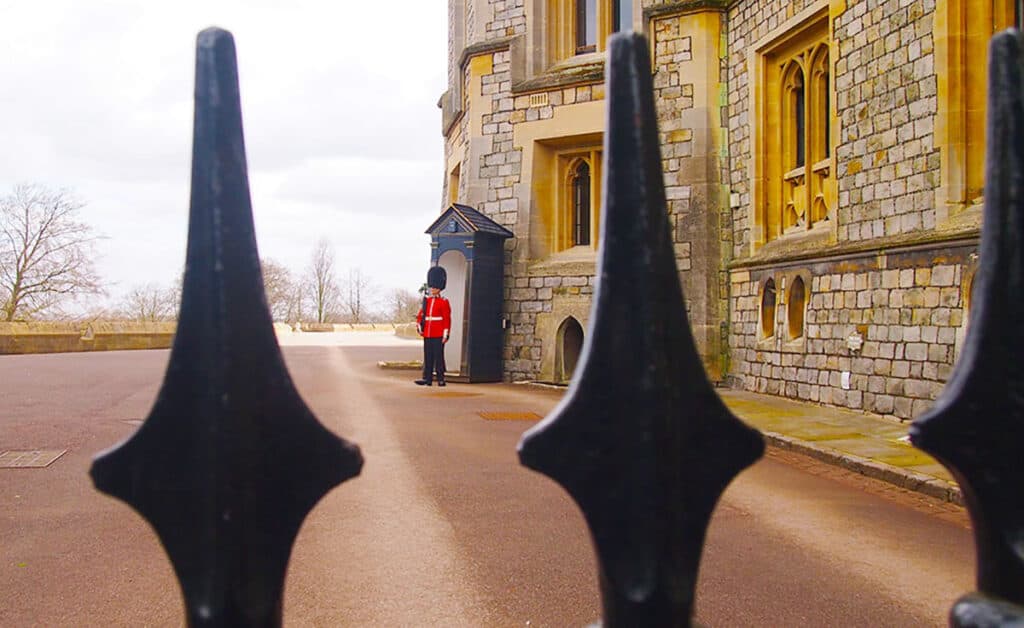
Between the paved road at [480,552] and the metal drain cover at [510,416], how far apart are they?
2.06 meters

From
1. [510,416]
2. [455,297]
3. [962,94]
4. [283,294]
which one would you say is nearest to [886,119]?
[962,94]

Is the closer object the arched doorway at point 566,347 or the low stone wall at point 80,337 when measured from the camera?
the arched doorway at point 566,347

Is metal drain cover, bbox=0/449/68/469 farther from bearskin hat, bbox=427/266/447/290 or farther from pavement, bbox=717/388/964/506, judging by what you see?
bearskin hat, bbox=427/266/447/290

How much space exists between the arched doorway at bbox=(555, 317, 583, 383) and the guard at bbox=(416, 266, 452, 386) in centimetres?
209

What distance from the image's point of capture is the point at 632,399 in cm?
96

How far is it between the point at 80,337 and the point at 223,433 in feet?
95.0

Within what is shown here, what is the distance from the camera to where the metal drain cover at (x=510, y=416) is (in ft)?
31.6

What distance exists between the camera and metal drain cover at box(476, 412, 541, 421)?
9633 millimetres

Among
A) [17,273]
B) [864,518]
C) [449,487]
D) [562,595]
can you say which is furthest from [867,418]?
[17,273]

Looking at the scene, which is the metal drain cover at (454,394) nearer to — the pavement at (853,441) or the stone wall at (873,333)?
the pavement at (853,441)

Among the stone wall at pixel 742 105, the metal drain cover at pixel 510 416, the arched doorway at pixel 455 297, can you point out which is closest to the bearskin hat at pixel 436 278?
the arched doorway at pixel 455 297

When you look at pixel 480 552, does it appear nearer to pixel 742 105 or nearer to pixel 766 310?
pixel 766 310

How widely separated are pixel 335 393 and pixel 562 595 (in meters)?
9.04

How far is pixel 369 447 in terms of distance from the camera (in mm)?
7484
